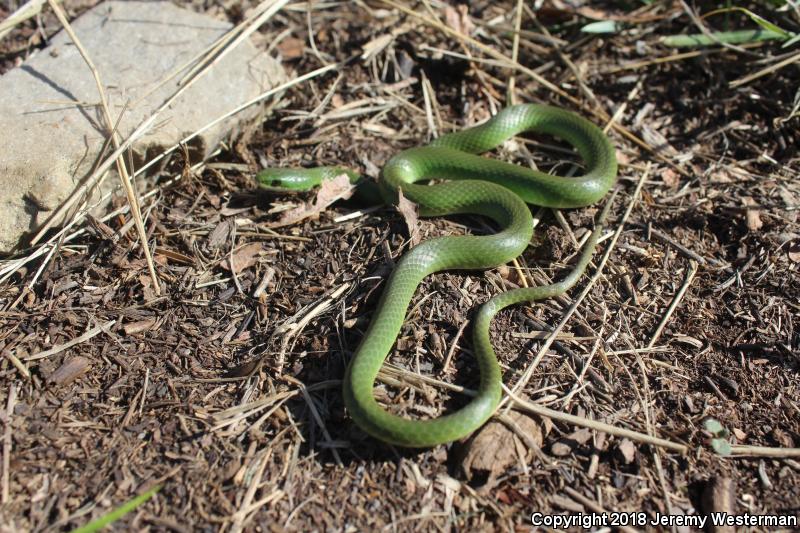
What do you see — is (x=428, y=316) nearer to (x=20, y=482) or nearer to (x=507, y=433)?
(x=507, y=433)

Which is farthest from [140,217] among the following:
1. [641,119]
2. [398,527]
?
[641,119]

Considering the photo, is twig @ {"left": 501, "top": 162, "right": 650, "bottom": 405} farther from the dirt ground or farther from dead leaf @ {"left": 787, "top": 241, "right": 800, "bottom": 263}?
dead leaf @ {"left": 787, "top": 241, "right": 800, "bottom": 263}

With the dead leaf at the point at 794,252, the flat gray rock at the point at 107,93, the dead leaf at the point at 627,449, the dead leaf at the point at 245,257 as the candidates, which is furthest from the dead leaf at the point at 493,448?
the flat gray rock at the point at 107,93

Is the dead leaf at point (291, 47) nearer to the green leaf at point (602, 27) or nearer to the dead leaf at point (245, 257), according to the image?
the dead leaf at point (245, 257)

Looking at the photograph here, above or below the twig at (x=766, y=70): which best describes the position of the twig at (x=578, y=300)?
below

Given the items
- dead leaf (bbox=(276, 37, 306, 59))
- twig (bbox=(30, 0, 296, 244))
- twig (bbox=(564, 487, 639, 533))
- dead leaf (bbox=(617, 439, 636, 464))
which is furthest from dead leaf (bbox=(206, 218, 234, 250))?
dead leaf (bbox=(617, 439, 636, 464))

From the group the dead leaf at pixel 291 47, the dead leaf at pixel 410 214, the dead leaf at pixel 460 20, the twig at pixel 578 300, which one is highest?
the dead leaf at pixel 291 47

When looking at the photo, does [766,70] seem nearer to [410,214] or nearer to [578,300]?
[578,300]

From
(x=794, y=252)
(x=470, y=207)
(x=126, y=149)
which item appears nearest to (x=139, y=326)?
(x=126, y=149)
